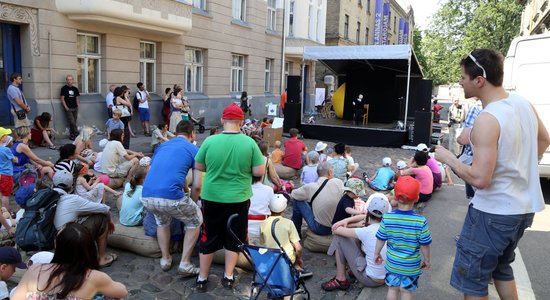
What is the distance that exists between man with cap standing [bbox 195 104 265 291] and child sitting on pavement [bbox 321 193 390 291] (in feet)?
3.20

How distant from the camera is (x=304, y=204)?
5551 mm

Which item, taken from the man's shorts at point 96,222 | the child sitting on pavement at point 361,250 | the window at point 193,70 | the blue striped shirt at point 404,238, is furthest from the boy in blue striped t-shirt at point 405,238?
the window at point 193,70

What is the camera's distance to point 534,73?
8.27 metres

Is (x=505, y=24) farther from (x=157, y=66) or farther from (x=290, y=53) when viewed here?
(x=157, y=66)

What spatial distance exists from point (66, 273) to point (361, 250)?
109 inches

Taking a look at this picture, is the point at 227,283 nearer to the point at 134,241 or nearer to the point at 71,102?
the point at 134,241

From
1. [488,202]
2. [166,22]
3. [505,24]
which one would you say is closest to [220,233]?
[488,202]

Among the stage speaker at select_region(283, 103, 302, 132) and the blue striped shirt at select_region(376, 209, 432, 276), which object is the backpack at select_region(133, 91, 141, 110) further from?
the blue striped shirt at select_region(376, 209, 432, 276)

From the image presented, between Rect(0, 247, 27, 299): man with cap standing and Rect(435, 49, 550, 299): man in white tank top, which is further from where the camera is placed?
Rect(0, 247, 27, 299): man with cap standing

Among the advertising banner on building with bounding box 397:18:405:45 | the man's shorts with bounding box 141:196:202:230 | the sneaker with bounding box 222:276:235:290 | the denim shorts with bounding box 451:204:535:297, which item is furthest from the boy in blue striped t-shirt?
the advertising banner on building with bounding box 397:18:405:45

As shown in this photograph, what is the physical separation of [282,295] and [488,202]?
1.75m

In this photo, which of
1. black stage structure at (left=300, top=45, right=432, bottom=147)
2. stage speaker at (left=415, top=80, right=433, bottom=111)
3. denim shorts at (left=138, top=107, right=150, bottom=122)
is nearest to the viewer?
denim shorts at (left=138, top=107, right=150, bottom=122)

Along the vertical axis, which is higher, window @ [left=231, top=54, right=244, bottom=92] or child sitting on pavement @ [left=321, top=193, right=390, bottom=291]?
window @ [left=231, top=54, right=244, bottom=92]

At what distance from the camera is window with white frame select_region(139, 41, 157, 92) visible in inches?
591
